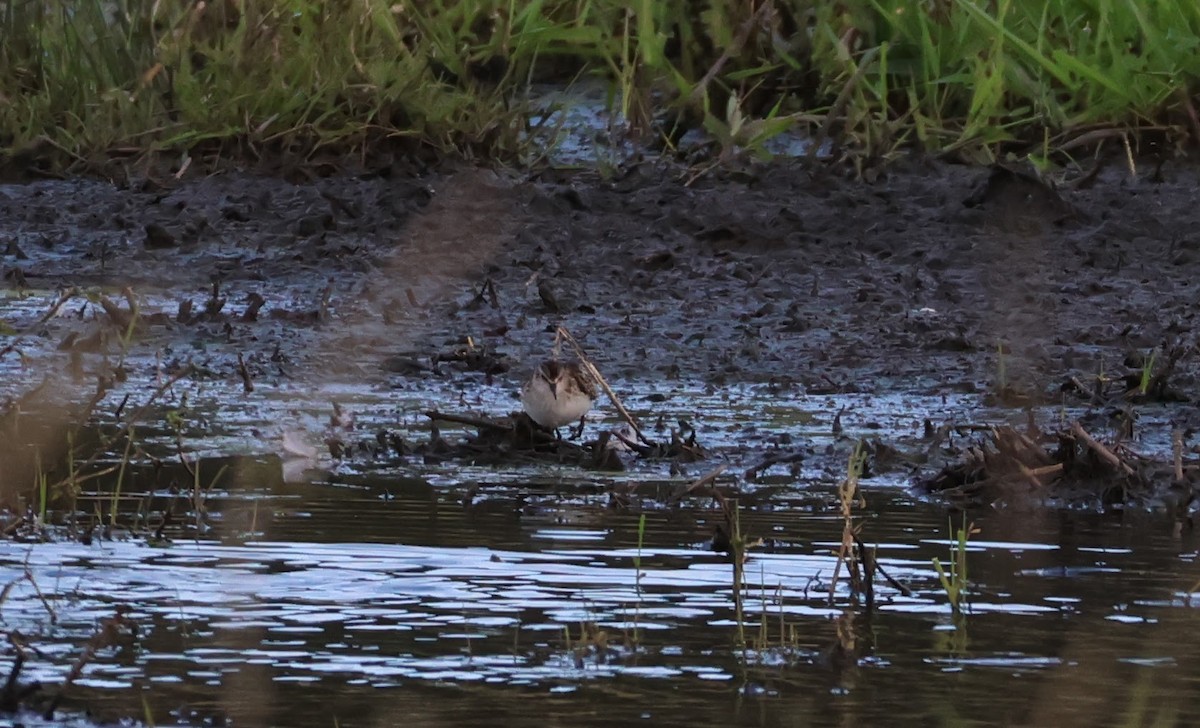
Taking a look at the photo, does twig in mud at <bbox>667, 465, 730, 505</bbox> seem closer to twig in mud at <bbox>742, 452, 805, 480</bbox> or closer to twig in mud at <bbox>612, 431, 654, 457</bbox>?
twig in mud at <bbox>742, 452, 805, 480</bbox>

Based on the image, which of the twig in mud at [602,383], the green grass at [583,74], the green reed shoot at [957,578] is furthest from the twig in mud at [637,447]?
the green grass at [583,74]

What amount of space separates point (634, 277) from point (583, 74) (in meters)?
2.01

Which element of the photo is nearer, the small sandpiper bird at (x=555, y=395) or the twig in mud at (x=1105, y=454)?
the twig in mud at (x=1105, y=454)

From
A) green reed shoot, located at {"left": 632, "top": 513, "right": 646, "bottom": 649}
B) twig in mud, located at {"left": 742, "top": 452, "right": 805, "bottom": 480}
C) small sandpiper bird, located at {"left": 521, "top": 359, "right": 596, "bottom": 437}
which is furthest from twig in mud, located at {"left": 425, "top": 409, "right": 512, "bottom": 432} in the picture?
green reed shoot, located at {"left": 632, "top": 513, "right": 646, "bottom": 649}

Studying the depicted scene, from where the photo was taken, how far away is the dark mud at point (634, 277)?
5434 millimetres

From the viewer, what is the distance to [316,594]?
3.07m

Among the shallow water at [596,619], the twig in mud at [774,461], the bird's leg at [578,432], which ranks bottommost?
the shallow water at [596,619]

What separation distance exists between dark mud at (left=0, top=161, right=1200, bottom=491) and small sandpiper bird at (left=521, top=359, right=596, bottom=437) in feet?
1.90

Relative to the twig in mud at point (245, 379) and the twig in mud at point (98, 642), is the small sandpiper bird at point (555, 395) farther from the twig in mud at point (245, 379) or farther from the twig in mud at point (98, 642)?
the twig in mud at point (98, 642)

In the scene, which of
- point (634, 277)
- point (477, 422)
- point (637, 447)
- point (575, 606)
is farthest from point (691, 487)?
point (634, 277)

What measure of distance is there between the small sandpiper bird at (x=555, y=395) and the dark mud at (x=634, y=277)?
0.58 m

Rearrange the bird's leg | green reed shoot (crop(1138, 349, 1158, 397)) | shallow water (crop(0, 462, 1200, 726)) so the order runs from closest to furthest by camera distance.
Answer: shallow water (crop(0, 462, 1200, 726)), the bird's leg, green reed shoot (crop(1138, 349, 1158, 397))

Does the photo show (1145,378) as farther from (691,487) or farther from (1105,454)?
(691,487)

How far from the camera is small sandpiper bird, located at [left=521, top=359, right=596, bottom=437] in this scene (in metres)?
4.28
